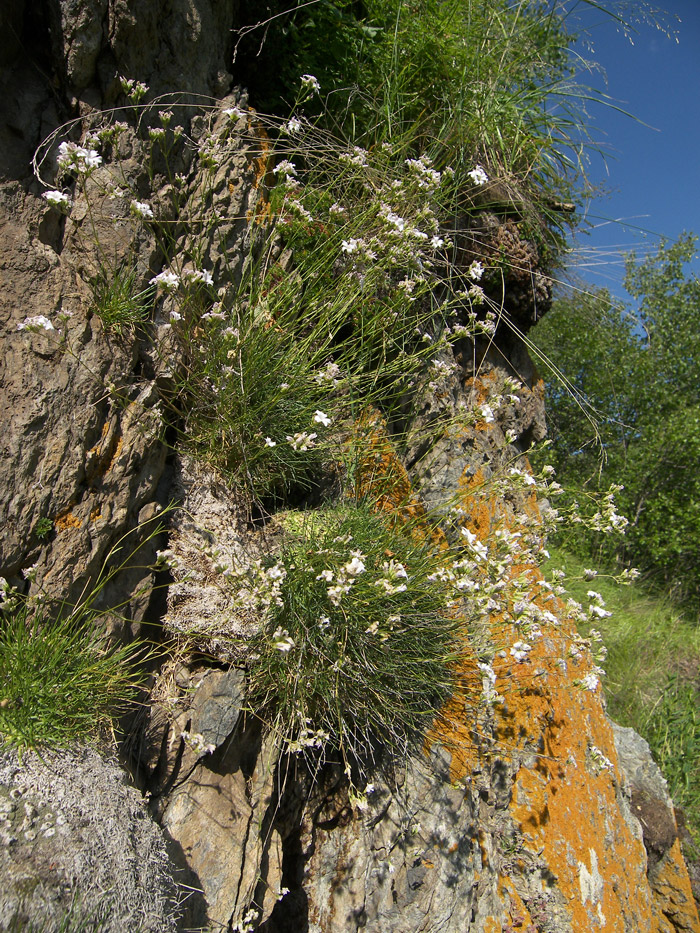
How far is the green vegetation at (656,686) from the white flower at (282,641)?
3.55m

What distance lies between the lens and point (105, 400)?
2.57m

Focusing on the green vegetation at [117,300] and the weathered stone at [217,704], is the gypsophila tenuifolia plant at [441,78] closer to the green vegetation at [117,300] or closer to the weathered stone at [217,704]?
the green vegetation at [117,300]

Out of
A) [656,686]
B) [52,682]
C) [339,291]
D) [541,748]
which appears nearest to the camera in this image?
[52,682]

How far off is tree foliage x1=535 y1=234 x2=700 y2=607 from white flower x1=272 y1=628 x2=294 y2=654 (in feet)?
29.5

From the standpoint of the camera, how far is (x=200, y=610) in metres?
2.77

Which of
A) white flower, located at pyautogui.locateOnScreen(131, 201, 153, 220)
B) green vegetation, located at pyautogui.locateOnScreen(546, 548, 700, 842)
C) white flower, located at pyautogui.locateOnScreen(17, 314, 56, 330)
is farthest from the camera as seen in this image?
green vegetation, located at pyautogui.locateOnScreen(546, 548, 700, 842)

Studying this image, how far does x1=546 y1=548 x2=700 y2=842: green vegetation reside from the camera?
5.96 metres

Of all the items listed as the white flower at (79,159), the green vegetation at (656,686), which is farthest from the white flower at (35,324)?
the green vegetation at (656,686)

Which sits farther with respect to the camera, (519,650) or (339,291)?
(339,291)

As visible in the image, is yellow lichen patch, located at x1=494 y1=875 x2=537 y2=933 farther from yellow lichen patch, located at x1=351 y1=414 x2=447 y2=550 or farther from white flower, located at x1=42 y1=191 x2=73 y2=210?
white flower, located at x1=42 y1=191 x2=73 y2=210

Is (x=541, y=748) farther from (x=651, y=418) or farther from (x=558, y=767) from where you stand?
(x=651, y=418)

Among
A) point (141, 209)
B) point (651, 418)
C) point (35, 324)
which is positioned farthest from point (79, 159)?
point (651, 418)

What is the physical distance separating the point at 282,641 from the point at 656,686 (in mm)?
5868

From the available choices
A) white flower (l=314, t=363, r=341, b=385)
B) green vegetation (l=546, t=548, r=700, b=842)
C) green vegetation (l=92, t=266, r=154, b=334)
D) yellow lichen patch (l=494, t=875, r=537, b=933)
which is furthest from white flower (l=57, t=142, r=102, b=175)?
green vegetation (l=546, t=548, r=700, b=842)
